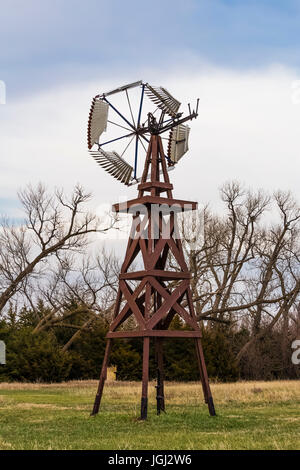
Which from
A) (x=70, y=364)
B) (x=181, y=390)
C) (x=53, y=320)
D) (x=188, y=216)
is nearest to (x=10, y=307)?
(x=53, y=320)

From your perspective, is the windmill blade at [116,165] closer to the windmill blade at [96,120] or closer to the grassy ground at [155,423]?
the windmill blade at [96,120]

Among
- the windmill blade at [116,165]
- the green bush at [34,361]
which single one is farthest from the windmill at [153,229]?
the green bush at [34,361]

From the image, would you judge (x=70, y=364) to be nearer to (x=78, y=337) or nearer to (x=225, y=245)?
(x=78, y=337)

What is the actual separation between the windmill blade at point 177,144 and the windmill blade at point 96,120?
5.76 feet

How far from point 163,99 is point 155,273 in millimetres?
4104

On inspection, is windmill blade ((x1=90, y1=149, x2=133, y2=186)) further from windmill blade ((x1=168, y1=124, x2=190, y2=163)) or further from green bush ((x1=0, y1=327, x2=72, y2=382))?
green bush ((x1=0, y1=327, x2=72, y2=382))

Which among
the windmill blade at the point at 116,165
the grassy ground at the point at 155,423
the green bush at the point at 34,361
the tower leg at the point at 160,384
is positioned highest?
the windmill blade at the point at 116,165

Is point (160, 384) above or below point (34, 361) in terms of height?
below

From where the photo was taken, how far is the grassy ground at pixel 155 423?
927 cm

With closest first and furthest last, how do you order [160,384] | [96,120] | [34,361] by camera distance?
1. [160,384]
2. [96,120]
3. [34,361]

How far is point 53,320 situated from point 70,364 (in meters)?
4.97

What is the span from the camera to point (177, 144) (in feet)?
49.1

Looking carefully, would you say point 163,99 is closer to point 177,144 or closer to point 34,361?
point 177,144

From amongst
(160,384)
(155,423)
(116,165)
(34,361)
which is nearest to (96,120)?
(116,165)
